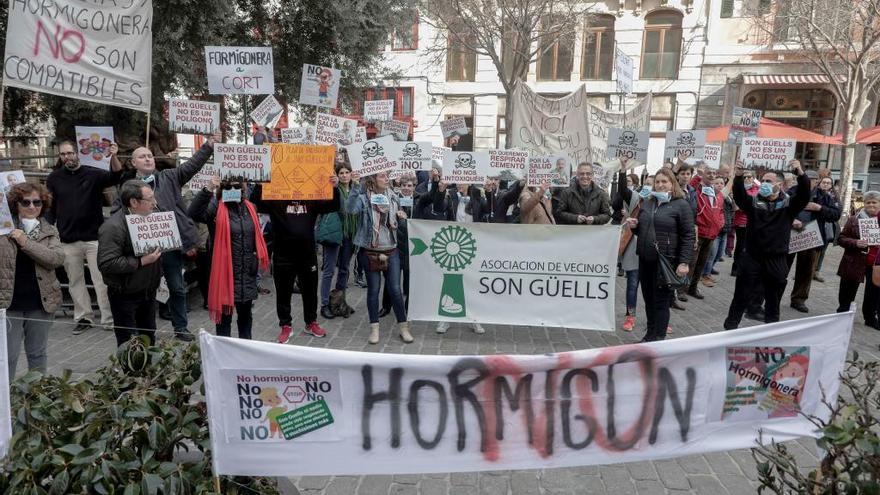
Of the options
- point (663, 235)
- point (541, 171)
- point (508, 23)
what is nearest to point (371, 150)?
point (541, 171)

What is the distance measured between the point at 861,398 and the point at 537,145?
8.12m

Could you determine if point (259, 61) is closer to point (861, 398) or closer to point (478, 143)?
point (861, 398)

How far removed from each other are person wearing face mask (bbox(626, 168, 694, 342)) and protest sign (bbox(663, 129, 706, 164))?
11.6 ft

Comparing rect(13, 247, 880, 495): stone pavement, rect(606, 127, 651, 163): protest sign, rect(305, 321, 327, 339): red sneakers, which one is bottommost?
rect(13, 247, 880, 495): stone pavement

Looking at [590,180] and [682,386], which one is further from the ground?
[590,180]

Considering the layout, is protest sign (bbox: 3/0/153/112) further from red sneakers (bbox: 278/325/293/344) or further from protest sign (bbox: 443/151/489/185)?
protest sign (bbox: 443/151/489/185)

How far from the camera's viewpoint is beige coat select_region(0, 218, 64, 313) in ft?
13.3

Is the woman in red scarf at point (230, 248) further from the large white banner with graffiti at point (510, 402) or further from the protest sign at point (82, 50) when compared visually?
the large white banner with graffiti at point (510, 402)

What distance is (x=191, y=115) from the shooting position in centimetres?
622

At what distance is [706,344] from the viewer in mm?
2607

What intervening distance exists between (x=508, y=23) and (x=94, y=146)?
15518 millimetres

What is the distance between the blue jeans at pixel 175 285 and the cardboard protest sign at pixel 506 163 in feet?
12.7

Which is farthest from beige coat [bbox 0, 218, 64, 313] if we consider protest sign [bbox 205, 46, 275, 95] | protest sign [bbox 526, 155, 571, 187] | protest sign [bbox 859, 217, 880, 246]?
protest sign [bbox 859, 217, 880, 246]

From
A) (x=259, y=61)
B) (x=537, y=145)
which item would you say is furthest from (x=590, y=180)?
(x=259, y=61)
